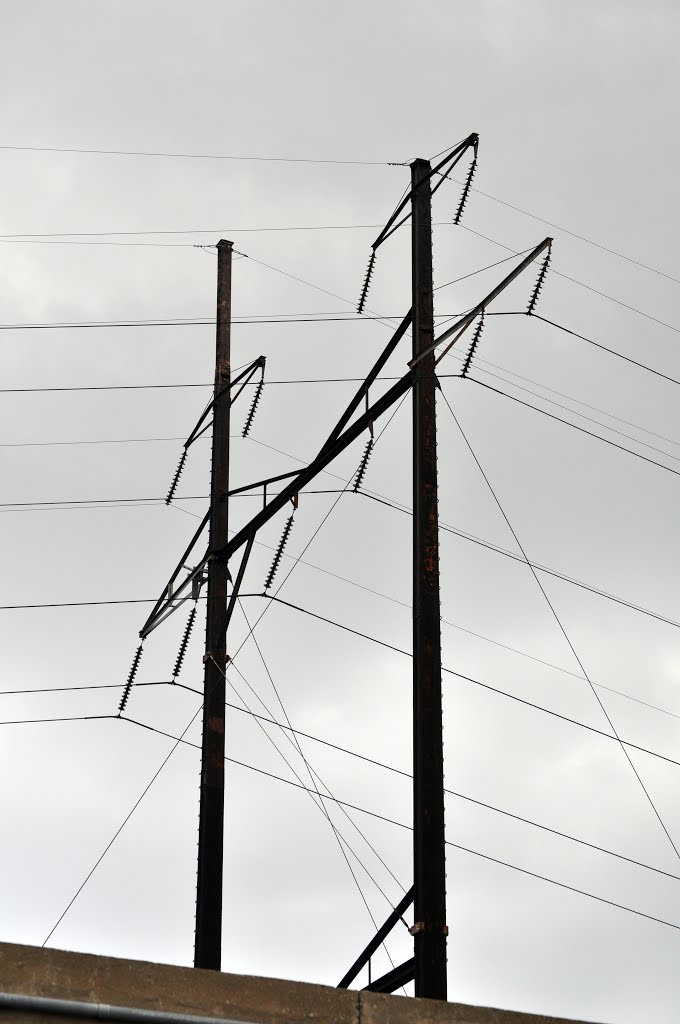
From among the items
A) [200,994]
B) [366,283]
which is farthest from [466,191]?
[200,994]

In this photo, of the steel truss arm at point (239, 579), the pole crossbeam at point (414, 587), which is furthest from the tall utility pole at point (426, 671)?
the steel truss arm at point (239, 579)

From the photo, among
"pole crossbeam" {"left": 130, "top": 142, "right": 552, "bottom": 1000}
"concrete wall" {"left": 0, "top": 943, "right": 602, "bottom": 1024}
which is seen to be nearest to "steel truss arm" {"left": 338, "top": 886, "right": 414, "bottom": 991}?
"pole crossbeam" {"left": 130, "top": 142, "right": 552, "bottom": 1000}

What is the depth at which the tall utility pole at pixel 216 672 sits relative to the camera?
48.6 feet

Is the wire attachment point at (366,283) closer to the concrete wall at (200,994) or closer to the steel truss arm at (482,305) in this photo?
the steel truss arm at (482,305)

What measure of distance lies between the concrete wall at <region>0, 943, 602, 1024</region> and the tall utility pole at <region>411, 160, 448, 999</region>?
1.90 metres

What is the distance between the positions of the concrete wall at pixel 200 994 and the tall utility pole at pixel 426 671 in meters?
1.90

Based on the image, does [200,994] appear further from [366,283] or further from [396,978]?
[366,283]

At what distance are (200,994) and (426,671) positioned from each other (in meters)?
4.34

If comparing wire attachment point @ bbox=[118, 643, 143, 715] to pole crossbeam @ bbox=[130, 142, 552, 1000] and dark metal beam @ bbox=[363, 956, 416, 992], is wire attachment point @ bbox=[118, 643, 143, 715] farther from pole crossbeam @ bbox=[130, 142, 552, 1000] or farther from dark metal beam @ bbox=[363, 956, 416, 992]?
dark metal beam @ bbox=[363, 956, 416, 992]

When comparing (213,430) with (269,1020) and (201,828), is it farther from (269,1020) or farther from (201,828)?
(269,1020)

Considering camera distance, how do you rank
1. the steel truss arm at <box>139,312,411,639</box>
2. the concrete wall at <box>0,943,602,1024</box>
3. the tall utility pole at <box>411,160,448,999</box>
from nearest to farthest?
the concrete wall at <box>0,943,602,1024</box> < the tall utility pole at <box>411,160,448,999</box> < the steel truss arm at <box>139,312,411,639</box>

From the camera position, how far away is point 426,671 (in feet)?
38.7

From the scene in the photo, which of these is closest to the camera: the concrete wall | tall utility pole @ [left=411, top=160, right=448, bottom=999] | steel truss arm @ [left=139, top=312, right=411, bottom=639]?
the concrete wall

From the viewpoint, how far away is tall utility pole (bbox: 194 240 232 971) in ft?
48.6
